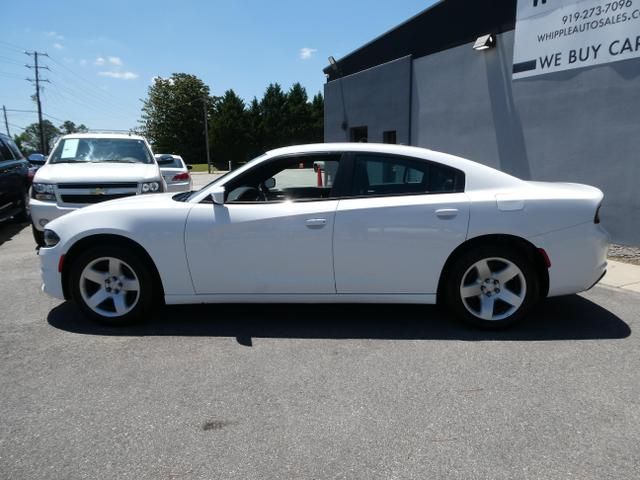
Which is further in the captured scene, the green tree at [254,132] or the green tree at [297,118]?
the green tree at [297,118]

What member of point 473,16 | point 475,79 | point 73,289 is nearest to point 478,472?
point 73,289

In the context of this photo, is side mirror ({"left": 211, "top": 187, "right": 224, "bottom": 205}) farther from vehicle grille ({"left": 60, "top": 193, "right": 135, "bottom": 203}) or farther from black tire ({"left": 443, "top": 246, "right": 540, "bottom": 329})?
vehicle grille ({"left": 60, "top": 193, "right": 135, "bottom": 203})

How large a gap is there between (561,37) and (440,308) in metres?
5.13

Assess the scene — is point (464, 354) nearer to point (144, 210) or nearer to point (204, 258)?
point (204, 258)

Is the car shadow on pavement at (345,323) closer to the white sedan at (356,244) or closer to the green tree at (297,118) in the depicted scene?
the white sedan at (356,244)

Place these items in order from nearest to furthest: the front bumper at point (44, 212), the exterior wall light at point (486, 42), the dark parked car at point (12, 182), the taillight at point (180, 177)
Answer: the front bumper at point (44, 212)
the exterior wall light at point (486, 42)
the dark parked car at point (12, 182)
the taillight at point (180, 177)

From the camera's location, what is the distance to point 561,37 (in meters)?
7.07

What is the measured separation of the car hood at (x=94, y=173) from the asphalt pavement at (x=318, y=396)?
275cm

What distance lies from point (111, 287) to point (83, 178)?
3.28m

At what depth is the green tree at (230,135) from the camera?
213 ft

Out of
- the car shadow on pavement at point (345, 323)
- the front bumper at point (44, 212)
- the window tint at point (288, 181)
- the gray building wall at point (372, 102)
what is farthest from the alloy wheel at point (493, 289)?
the gray building wall at point (372, 102)

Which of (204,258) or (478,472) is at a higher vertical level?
(204,258)

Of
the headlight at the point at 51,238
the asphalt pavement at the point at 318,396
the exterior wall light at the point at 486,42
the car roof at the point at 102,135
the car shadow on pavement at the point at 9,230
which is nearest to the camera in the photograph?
the asphalt pavement at the point at 318,396

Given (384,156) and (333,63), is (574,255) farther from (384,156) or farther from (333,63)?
(333,63)
